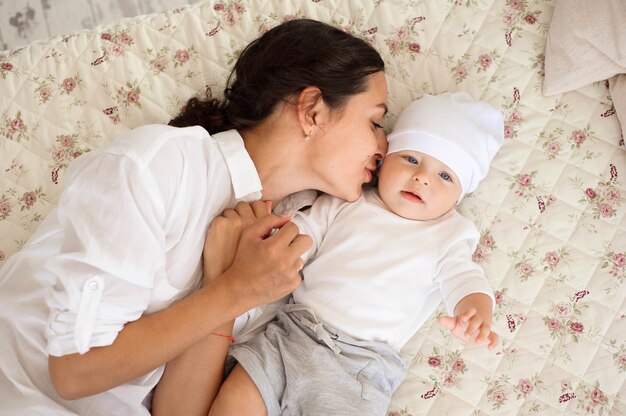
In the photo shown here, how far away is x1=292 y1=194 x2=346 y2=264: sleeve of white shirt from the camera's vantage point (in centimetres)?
148

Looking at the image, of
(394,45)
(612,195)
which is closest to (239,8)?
(394,45)

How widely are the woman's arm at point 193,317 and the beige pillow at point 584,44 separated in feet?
2.87

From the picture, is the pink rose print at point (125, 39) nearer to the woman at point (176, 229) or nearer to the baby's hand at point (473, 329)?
the woman at point (176, 229)

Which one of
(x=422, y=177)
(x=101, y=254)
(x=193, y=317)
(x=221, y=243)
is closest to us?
(x=101, y=254)

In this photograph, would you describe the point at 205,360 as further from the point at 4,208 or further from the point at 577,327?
the point at 577,327

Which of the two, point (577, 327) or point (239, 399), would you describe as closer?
point (239, 399)

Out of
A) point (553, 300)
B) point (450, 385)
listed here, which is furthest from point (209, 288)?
point (553, 300)

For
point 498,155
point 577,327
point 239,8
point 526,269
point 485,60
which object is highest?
point 239,8

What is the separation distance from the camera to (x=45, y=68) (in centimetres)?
165

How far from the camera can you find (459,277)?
54.9 inches

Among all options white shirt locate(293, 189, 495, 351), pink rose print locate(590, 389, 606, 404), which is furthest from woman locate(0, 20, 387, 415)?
pink rose print locate(590, 389, 606, 404)

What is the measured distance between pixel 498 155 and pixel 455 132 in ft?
0.75

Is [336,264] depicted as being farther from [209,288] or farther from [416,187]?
[209,288]

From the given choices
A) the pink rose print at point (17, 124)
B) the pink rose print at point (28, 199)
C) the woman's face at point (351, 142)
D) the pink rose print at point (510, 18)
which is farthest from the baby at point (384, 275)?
the pink rose print at point (17, 124)
